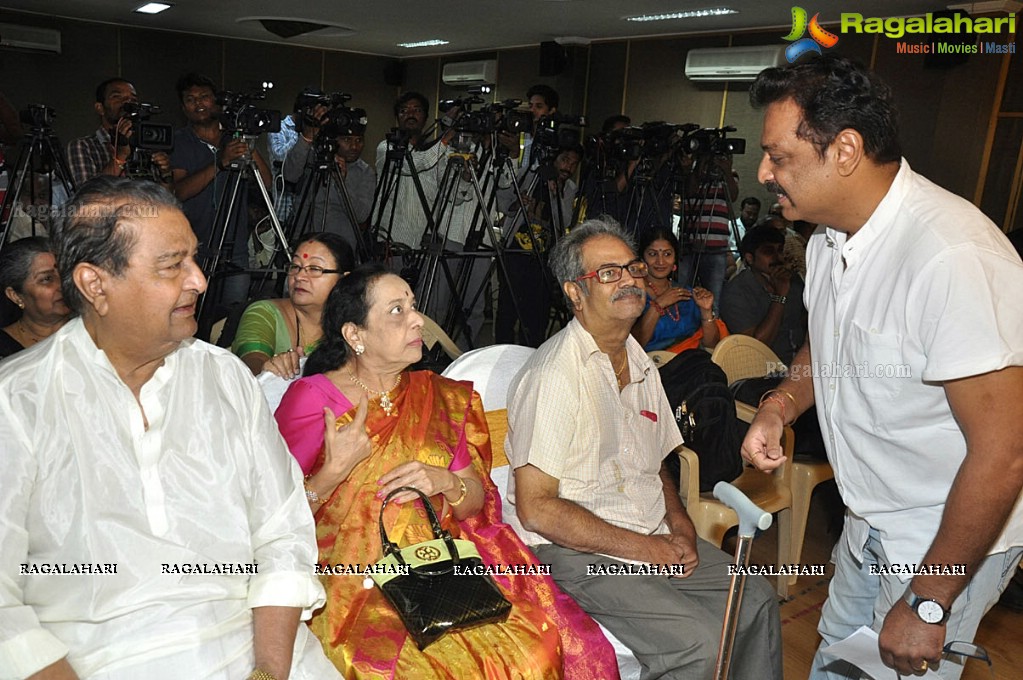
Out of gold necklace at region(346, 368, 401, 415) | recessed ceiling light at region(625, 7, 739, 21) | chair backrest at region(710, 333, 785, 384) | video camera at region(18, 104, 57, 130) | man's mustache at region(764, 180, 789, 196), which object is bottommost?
chair backrest at region(710, 333, 785, 384)

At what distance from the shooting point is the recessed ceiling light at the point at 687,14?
5.57 m

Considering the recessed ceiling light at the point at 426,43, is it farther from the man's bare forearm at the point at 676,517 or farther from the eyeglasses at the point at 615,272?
the man's bare forearm at the point at 676,517

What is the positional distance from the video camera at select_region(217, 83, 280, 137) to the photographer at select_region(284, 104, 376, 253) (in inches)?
22.6

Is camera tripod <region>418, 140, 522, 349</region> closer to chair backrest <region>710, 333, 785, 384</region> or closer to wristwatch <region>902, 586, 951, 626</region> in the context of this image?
chair backrest <region>710, 333, 785, 384</region>

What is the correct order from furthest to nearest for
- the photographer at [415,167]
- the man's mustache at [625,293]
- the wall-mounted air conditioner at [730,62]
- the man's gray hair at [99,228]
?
the wall-mounted air conditioner at [730,62]
the photographer at [415,167]
the man's mustache at [625,293]
the man's gray hair at [99,228]

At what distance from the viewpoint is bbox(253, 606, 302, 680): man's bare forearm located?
1.28m

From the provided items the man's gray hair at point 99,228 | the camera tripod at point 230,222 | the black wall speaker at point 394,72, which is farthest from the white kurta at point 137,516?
the black wall speaker at point 394,72

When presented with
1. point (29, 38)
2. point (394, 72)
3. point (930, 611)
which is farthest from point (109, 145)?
point (394, 72)

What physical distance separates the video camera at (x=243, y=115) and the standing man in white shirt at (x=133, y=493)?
2174mm

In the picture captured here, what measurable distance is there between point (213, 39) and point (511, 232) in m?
5.79

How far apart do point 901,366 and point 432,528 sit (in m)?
0.96

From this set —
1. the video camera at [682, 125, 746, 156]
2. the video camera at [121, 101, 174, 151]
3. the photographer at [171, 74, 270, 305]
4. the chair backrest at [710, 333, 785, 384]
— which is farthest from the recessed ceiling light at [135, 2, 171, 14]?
the chair backrest at [710, 333, 785, 384]

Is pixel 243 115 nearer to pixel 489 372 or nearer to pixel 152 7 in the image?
pixel 489 372

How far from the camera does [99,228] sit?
47.2 inches
